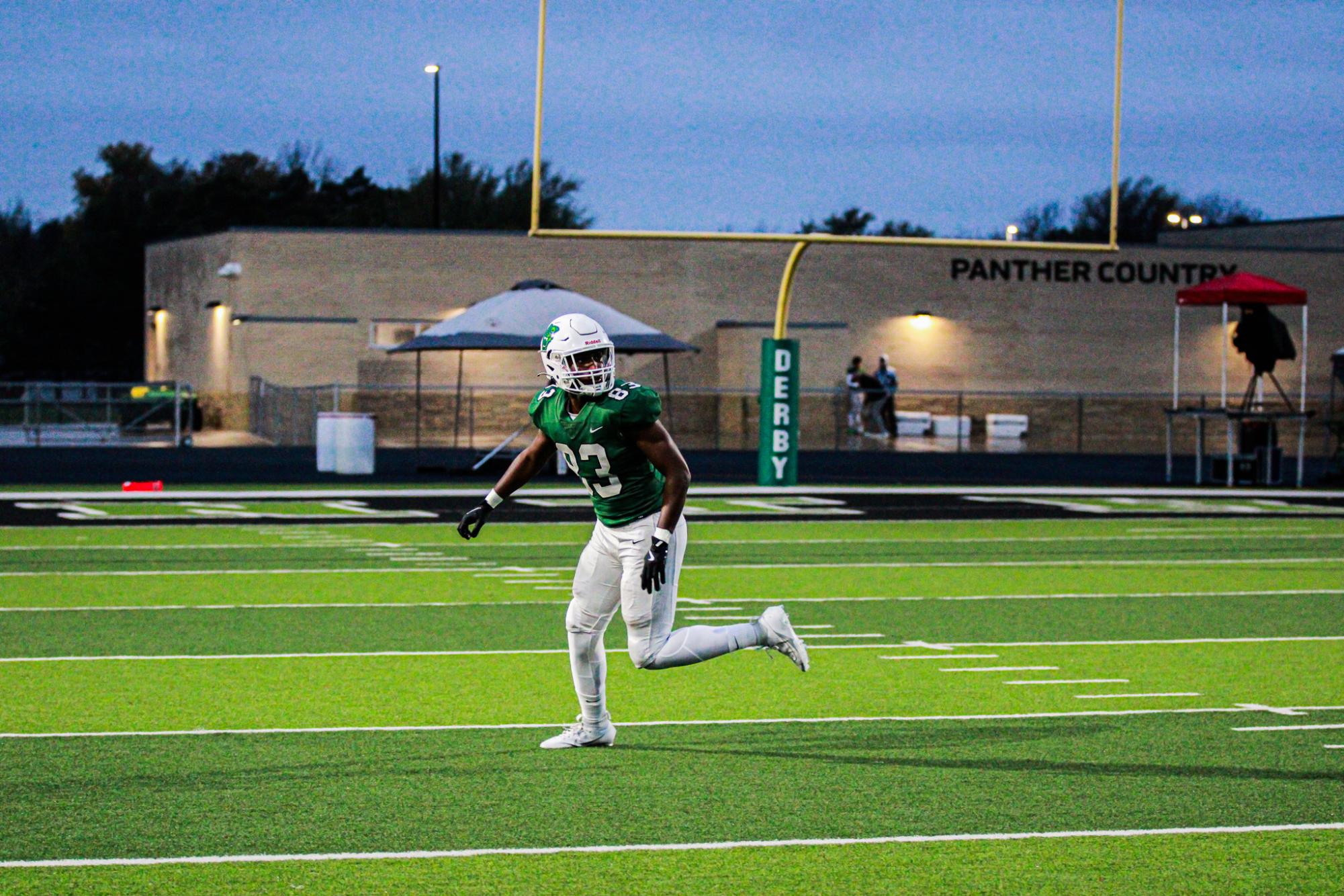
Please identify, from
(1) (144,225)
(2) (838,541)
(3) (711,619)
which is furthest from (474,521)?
(1) (144,225)

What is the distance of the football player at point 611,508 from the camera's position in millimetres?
6945

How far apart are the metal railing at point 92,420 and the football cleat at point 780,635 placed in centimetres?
2615

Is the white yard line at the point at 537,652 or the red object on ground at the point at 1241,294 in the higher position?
the red object on ground at the point at 1241,294

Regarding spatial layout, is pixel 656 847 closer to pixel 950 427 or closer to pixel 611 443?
pixel 611 443

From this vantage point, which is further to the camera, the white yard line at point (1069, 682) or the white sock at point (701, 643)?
the white yard line at point (1069, 682)

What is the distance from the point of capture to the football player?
22.8 feet

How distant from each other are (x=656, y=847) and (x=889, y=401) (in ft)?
103

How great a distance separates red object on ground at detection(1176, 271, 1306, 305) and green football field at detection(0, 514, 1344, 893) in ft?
37.6

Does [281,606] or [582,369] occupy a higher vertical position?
[582,369]

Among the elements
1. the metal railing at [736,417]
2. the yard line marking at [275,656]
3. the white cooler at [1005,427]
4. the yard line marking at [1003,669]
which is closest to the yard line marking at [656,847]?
the yard line marking at [1003,669]

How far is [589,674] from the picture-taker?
7.12 metres

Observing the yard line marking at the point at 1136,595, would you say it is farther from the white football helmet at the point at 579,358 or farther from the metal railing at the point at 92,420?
the metal railing at the point at 92,420

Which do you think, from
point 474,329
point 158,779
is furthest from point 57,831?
point 474,329

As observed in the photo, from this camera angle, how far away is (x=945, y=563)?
15250 mm
